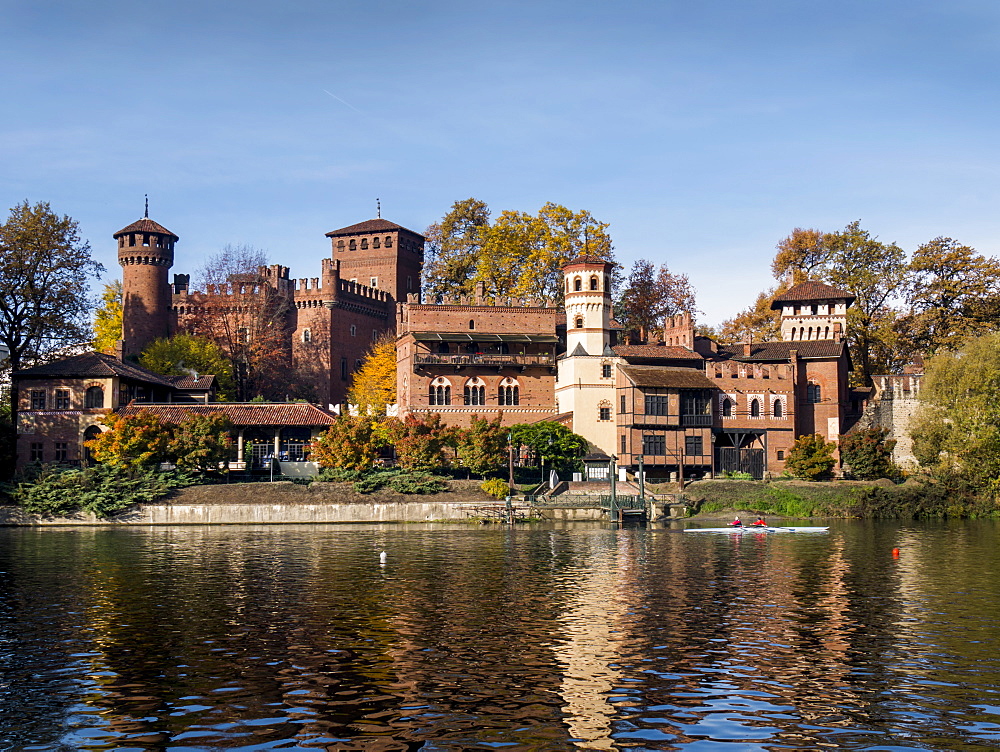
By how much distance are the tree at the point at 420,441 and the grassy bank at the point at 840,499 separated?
47.2ft

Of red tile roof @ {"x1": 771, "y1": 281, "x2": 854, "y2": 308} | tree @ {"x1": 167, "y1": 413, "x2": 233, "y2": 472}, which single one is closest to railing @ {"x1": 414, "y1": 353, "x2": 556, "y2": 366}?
tree @ {"x1": 167, "y1": 413, "x2": 233, "y2": 472}

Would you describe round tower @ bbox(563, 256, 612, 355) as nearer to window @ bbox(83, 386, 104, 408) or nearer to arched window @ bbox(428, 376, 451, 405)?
arched window @ bbox(428, 376, 451, 405)

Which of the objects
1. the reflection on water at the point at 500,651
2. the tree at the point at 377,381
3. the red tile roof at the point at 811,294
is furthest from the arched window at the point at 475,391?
the reflection on water at the point at 500,651

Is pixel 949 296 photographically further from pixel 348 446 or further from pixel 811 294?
pixel 348 446

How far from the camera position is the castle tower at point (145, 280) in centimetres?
8544

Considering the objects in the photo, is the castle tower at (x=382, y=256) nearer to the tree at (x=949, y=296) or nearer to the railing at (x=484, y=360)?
the railing at (x=484, y=360)

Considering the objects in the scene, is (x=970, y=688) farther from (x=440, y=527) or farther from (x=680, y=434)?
(x=680, y=434)

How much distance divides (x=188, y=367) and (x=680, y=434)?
3629 centimetres

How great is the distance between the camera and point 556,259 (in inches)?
3091

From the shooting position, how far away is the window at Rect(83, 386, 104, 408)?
62312 mm


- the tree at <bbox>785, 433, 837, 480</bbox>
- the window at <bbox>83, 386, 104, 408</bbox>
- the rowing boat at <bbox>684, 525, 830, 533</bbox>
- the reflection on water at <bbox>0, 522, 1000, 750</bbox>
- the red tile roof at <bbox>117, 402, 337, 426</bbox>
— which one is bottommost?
the reflection on water at <bbox>0, 522, 1000, 750</bbox>

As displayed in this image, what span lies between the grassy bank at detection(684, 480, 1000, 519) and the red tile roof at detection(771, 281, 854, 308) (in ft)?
59.6

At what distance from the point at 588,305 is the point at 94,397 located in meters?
32.1

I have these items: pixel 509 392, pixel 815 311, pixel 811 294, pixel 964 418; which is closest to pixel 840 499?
pixel 964 418
